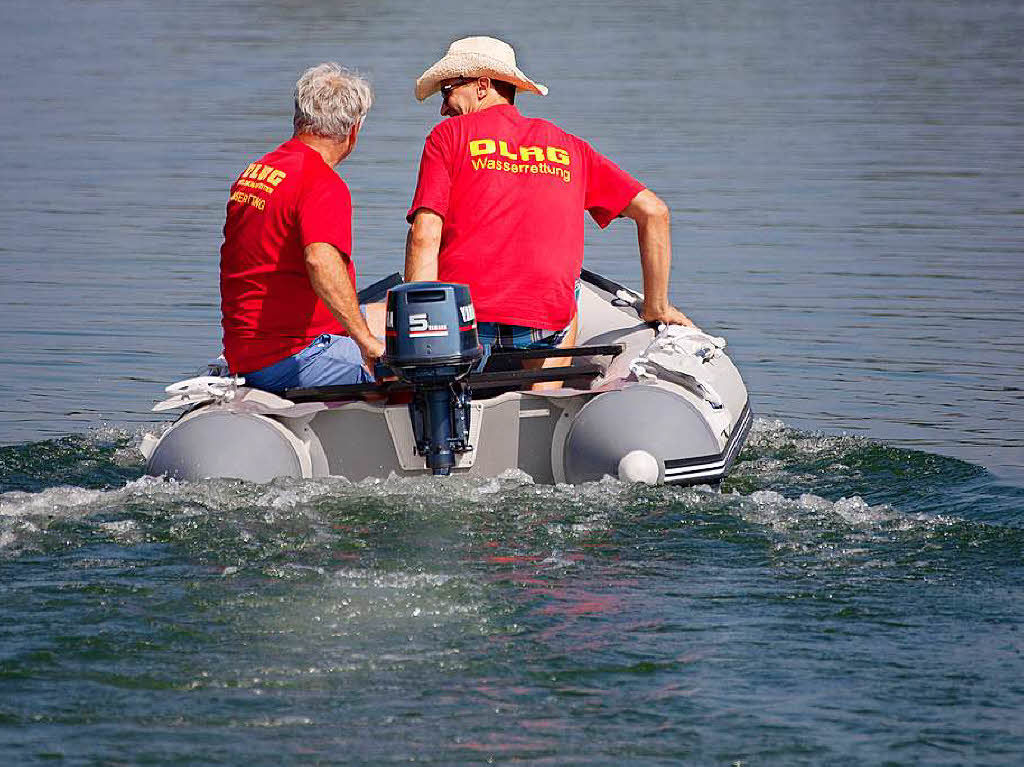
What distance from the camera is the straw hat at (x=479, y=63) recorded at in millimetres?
6141

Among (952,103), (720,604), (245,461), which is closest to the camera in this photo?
(720,604)

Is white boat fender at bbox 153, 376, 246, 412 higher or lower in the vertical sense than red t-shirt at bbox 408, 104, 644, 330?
lower

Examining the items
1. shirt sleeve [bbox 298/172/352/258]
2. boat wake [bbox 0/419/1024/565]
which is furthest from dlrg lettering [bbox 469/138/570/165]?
boat wake [bbox 0/419/1024/565]

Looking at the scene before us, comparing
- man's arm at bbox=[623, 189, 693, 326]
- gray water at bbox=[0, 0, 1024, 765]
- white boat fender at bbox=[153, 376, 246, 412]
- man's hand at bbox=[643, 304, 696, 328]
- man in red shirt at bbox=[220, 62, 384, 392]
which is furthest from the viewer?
man's hand at bbox=[643, 304, 696, 328]

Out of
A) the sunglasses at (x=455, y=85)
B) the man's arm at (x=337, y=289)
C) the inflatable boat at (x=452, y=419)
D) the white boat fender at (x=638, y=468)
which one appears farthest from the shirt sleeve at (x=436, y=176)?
the white boat fender at (x=638, y=468)

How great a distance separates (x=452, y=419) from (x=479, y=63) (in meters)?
1.30

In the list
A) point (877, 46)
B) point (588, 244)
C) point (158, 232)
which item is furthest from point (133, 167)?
point (877, 46)

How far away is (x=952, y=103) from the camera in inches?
811

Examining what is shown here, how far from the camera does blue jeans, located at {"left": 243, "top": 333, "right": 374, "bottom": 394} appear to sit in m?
5.99

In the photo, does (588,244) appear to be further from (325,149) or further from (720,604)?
(720,604)

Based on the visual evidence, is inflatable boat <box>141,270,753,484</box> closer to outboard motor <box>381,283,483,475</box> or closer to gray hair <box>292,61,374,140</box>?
outboard motor <box>381,283,483,475</box>

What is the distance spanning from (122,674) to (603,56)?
73.7 feet

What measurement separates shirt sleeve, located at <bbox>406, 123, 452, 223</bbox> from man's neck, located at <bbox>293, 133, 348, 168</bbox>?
281 mm

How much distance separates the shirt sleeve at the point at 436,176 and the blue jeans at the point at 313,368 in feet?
1.65
